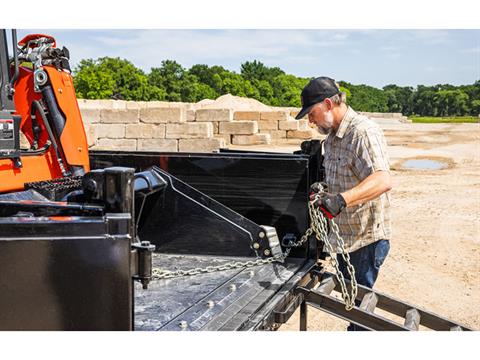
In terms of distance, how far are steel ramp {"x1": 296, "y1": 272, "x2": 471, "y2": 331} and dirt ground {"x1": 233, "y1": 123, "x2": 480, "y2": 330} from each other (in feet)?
5.32

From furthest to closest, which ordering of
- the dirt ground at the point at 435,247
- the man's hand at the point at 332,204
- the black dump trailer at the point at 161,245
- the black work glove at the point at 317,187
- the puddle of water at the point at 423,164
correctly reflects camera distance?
1. the puddle of water at the point at 423,164
2. the dirt ground at the point at 435,247
3. the black work glove at the point at 317,187
4. the man's hand at the point at 332,204
5. the black dump trailer at the point at 161,245

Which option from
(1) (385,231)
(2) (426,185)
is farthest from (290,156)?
(2) (426,185)

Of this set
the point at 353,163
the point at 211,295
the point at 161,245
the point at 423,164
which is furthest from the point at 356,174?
the point at 423,164

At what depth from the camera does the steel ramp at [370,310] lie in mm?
3203

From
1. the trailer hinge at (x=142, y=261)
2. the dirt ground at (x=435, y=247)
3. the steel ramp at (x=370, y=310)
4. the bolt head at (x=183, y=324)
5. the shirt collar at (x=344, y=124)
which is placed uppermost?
the shirt collar at (x=344, y=124)

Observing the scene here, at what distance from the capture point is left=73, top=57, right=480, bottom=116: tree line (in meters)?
34.8

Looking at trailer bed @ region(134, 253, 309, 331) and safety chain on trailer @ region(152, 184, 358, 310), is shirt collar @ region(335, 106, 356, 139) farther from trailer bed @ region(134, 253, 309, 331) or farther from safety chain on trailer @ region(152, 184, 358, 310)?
trailer bed @ region(134, 253, 309, 331)

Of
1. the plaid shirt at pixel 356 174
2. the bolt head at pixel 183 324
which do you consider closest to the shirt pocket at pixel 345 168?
the plaid shirt at pixel 356 174

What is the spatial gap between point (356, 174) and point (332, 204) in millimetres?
446

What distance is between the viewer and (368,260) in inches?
154

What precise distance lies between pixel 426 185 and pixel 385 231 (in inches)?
466

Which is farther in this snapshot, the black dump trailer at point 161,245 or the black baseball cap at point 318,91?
the black baseball cap at point 318,91

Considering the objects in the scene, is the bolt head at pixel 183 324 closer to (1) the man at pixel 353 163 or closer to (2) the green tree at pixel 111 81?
(1) the man at pixel 353 163

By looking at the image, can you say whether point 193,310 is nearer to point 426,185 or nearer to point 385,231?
point 385,231
